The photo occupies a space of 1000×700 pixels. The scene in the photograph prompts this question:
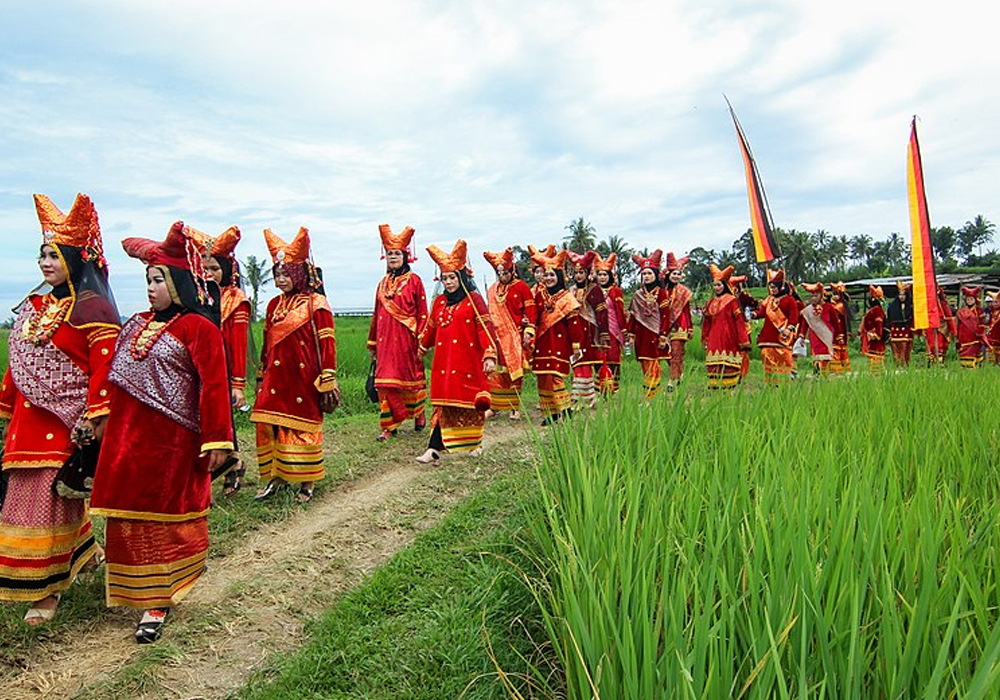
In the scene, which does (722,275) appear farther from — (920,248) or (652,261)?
(920,248)

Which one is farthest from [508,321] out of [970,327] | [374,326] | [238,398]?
[970,327]

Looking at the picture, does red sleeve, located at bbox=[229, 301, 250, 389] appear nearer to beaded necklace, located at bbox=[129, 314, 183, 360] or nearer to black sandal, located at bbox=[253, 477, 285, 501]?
black sandal, located at bbox=[253, 477, 285, 501]

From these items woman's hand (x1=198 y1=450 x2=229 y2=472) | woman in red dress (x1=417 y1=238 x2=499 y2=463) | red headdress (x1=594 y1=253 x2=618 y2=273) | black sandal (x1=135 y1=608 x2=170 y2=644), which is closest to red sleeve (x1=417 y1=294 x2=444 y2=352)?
woman in red dress (x1=417 y1=238 x2=499 y2=463)

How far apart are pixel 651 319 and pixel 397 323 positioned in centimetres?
429

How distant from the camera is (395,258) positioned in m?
6.40

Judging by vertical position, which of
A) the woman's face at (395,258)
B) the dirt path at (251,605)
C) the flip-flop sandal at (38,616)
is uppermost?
the woman's face at (395,258)

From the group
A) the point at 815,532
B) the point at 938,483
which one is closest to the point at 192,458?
the point at 815,532

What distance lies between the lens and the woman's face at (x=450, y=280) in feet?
19.1

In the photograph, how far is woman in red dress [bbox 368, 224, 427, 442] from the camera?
6.41 meters

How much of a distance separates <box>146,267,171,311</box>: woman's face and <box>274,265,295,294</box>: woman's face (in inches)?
70.3

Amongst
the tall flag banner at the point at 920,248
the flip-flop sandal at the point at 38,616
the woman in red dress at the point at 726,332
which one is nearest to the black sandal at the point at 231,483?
the flip-flop sandal at the point at 38,616

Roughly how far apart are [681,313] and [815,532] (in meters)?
8.08

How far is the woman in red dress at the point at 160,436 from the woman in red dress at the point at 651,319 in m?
7.13

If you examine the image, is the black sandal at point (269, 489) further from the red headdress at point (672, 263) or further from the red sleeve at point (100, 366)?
the red headdress at point (672, 263)
